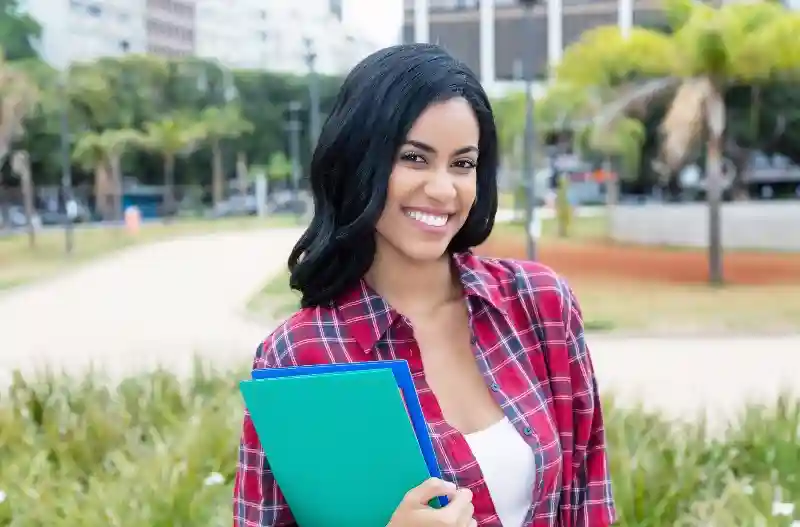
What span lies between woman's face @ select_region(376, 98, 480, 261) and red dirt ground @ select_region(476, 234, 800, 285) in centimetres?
638

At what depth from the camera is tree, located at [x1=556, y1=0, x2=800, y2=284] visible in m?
8.11

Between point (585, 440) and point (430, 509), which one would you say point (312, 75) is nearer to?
point (585, 440)

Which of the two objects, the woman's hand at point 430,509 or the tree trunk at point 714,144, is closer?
the woman's hand at point 430,509

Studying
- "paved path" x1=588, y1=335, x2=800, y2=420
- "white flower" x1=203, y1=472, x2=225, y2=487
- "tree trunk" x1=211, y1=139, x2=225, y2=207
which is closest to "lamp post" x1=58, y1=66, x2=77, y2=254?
"tree trunk" x1=211, y1=139, x2=225, y2=207

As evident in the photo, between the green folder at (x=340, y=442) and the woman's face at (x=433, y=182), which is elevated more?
the woman's face at (x=433, y=182)

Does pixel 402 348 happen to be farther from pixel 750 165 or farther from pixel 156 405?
pixel 750 165

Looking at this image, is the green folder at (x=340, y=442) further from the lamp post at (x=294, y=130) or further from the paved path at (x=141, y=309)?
the lamp post at (x=294, y=130)

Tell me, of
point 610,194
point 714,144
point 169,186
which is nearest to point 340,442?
point 169,186

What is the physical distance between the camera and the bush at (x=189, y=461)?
2230 mm

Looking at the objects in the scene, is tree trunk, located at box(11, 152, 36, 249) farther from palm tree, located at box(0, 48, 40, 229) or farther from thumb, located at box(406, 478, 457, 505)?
thumb, located at box(406, 478, 457, 505)

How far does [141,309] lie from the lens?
24.1ft

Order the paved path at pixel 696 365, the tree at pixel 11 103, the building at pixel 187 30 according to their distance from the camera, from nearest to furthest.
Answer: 1. the paved path at pixel 696 365
2. the tree at pixel 11 103
3. the building at pixel 187 30

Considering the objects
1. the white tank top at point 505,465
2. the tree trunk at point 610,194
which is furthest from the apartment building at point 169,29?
the white tank top at point 505,465

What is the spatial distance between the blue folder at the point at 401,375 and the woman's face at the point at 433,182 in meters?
0.20
